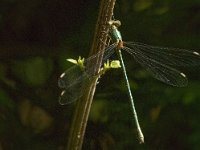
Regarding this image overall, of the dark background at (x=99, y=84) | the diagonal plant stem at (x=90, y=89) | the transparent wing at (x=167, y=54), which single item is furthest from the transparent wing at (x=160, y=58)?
the diagonal plant stem at (x=90, y=89)

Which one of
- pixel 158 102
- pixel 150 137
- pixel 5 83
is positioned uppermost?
pixel 5 83

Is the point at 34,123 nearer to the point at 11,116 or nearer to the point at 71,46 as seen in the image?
the point at 11,116

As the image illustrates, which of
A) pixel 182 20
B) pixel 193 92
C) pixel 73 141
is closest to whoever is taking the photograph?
pixel 73 141

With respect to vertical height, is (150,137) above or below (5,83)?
below

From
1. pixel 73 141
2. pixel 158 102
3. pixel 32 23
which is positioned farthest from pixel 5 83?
pixel 73 141

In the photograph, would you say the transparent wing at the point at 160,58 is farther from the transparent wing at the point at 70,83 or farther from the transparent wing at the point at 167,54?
the transparent wing at the point at 70,83

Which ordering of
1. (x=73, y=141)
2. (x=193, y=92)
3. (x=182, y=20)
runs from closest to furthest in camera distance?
(x=73, y=141)
(x=193, y=92)
(x=182, y=20)

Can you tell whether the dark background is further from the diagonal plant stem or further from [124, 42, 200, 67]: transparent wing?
the diagonal plant stem
